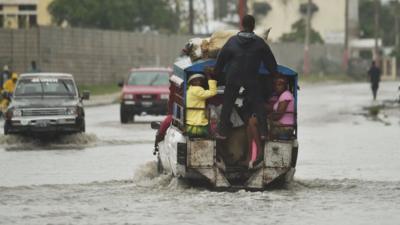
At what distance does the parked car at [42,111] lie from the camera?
27.5 meters

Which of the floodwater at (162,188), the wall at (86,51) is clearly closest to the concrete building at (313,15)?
the wall at (86,51)

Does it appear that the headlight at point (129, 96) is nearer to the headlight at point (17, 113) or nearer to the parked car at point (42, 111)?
the parked car at point (42, 111)

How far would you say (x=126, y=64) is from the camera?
7200 centimetres

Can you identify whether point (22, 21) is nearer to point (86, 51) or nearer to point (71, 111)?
point (86, 51)

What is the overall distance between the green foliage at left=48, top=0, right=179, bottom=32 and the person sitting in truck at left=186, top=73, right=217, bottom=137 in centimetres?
6222

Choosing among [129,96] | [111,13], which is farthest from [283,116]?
[111,13]

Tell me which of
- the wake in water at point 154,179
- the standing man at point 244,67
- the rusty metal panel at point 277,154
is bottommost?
the wake in water at point 154,179

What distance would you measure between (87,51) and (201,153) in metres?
50.8

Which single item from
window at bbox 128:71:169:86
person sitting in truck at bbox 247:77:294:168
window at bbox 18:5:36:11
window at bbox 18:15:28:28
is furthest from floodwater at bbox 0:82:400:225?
window at bbox 18:5:36:11

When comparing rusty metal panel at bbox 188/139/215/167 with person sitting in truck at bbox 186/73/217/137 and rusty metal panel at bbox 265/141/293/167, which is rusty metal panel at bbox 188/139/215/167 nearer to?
person sitting in truck at bbox 186/73/217/137

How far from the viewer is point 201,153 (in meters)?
16.5

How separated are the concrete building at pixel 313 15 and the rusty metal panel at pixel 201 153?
395 feet

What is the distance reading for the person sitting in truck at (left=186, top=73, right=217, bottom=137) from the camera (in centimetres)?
1673

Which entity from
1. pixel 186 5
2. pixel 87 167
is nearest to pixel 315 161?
pixel 87 167
